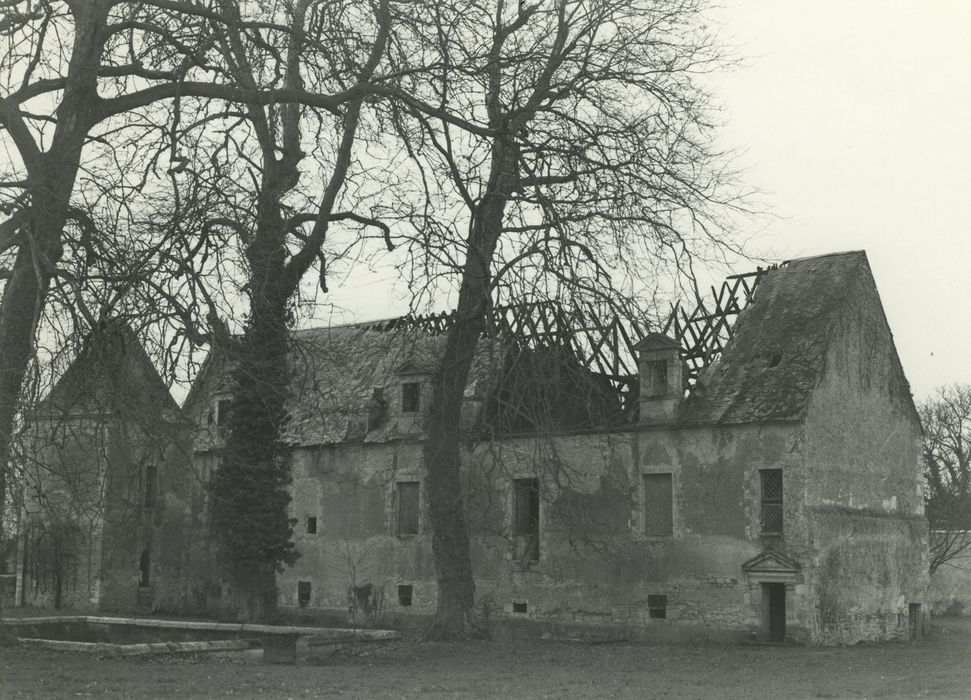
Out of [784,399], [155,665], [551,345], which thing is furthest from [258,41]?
[784,399]

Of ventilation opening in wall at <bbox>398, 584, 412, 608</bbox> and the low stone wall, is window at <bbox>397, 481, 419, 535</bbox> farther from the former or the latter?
the low stone wall

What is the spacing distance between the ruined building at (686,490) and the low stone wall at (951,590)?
18589 mm

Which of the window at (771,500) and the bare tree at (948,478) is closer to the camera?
the window at (771,500)

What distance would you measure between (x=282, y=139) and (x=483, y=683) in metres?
12.5

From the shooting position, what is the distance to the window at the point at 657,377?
2941 centimetres

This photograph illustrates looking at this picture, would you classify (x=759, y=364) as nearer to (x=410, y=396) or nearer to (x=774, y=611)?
(x=774, y=611)

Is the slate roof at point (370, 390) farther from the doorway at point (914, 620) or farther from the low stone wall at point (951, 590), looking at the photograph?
the low stone wall at point (951, 590)

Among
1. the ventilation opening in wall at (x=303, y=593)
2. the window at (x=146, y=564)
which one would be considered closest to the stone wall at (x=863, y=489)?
the ventilation opening in wall at (x=303, y=593)

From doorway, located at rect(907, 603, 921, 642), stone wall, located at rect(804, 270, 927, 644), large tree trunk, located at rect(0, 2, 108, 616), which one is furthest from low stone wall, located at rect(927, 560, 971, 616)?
large tree trunk, located at rect(0, 2, 108, 616)

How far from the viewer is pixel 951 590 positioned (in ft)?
165

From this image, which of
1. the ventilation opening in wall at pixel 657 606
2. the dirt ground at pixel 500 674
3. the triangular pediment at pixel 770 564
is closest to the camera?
the dirt ground at pixel 500 674

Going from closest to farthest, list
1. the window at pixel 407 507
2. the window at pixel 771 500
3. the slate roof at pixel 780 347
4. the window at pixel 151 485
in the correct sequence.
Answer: the window at pixel 771 500 < the slate roof at pixel 780 347 < the window at pixel 407 507 < the window at pixel 151 485

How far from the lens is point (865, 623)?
93.5 feet

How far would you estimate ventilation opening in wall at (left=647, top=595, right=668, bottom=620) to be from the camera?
92.7 ft
